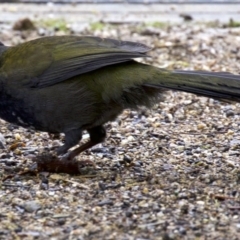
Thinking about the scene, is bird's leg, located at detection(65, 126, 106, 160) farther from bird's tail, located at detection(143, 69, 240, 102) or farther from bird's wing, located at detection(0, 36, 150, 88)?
bird's tail, located at detection(143, 69, 240, 102)

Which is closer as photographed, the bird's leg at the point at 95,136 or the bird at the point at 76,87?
the bird at the point at 76,87

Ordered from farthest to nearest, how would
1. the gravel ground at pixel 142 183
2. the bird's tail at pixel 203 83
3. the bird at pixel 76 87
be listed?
the bird at pixel 76 87 → the bird's tail at pixel 203 83 → the gravel ground at pixel 142 183

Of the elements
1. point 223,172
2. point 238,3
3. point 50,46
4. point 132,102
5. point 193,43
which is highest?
point 238,3

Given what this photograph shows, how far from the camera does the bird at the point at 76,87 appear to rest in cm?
546

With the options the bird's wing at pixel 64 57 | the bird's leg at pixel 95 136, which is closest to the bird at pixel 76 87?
the bird's wing at pixel 64 57

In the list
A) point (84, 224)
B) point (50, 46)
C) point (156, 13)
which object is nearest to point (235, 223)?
point (84, 224)

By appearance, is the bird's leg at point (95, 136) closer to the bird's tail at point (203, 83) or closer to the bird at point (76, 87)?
the bird at point (76, 87)

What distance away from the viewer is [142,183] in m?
5.24

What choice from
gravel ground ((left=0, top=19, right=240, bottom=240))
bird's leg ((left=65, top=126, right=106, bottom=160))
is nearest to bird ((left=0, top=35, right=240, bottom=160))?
bird's leg ((left=65, top=126, right=106, bottom=160))

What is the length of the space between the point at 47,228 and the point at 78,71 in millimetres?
1506

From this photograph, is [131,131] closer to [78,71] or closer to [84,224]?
[78,71]

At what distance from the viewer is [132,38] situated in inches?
393

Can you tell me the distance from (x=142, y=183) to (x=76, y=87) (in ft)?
2.89

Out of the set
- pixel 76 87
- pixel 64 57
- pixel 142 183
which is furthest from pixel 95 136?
pixel 142 183
